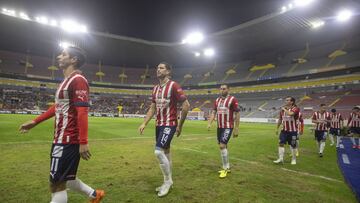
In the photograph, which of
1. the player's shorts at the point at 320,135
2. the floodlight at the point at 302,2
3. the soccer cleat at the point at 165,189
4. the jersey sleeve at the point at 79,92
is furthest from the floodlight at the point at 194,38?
the jersey sleeve at the point at 79,92

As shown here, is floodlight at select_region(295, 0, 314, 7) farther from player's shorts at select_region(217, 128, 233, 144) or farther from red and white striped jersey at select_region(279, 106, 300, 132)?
player's shorts at select_region(217, 128, 233, 144)

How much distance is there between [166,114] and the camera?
5496 mm

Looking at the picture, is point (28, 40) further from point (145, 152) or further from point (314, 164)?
point (314, 164)

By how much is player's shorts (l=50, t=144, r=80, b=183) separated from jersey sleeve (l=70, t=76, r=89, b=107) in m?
0.60

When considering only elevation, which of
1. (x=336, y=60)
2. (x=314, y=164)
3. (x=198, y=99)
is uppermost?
(x=336, y=60)

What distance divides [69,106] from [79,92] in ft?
0.94

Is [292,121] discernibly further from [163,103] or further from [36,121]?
[36,121]

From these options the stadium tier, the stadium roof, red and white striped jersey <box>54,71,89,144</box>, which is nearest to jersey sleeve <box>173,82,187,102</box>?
red and white striped jersey <box>54,71,89,144</box>

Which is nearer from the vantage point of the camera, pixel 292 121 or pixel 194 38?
pixel 292 121

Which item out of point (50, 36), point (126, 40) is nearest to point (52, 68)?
point (50, 36)

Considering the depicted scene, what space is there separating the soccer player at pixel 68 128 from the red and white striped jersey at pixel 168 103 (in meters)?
2.35

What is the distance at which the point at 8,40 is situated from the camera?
173 feet

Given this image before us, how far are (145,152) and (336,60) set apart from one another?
164 ft

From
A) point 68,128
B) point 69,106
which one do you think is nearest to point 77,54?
point 69,106
